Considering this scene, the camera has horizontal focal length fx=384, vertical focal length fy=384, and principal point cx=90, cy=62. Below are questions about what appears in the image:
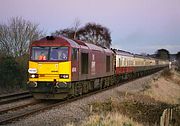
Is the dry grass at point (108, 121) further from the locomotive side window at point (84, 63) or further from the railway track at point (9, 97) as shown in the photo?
the locomotive side window at point (84, 63)

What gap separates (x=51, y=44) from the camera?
19.5 meters

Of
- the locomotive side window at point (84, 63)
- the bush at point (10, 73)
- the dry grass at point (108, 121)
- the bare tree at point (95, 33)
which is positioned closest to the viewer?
the dry grass at point (108, 121)

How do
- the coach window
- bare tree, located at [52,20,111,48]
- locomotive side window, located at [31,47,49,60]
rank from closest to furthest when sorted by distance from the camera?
locomotive side window, located at [31,47,49,60] < the coach window < bare tree, located at [52,20,111,48]

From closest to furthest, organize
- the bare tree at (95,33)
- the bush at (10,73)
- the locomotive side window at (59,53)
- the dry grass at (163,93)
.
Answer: the locomotive side window at (59,53) → the bush at (10,73) → the dry grass at (163,93) → the bare tree at (95,33)

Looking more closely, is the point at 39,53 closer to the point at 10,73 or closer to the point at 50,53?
the point at 50,53

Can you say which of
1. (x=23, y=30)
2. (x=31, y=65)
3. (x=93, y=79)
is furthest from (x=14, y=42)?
(x=31, y=65)

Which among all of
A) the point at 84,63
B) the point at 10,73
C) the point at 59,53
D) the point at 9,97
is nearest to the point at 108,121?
the point at 59,53

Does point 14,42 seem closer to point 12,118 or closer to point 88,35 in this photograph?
point 12,118

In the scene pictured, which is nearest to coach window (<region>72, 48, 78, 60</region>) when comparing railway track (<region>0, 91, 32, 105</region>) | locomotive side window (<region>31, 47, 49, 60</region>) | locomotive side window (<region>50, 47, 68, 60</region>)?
locomotive side window (<region>50, 47, 68, 60</region>)

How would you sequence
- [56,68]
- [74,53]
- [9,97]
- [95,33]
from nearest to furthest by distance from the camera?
1. [56,68]
2. [74,53]
3. [9,97]
4. [95,33]

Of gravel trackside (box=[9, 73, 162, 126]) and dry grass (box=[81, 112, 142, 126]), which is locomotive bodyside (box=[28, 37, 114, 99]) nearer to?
gravel trackside (box=[9, 73, 162, 126])

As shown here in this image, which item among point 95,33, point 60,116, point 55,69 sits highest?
point 95,33

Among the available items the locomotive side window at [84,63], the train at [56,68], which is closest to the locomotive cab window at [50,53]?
the train at [56,68]

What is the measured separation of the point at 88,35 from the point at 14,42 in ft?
138
